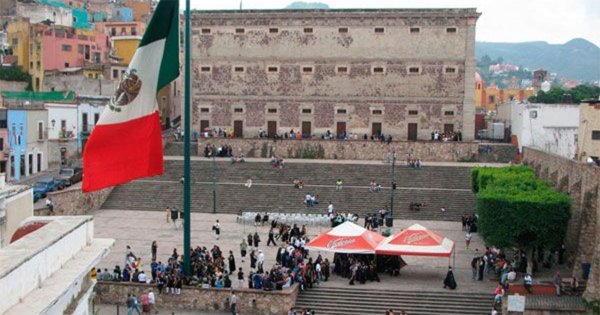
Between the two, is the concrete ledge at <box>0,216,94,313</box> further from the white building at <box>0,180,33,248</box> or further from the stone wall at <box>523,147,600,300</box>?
the stone wall at <box>523,147,600,300</box>

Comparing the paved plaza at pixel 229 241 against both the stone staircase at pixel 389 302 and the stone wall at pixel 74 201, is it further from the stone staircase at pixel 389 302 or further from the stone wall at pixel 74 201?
the stone wall at pixel 74 201

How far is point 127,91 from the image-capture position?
1775cm

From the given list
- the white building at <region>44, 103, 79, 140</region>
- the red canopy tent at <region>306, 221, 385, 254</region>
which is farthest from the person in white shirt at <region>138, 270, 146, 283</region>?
the white building at <region>44, 103, 79, 140</region>

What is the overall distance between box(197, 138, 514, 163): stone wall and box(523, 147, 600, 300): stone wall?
51.5ft

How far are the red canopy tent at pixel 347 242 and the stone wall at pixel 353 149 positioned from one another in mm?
22074

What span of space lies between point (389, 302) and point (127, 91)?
417 inches

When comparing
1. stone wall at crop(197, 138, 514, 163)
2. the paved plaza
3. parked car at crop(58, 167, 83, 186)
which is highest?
stone wall at crop(197, 138, 514, 163)

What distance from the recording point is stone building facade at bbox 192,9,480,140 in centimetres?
5100

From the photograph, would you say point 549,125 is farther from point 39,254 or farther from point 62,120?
point 39,254

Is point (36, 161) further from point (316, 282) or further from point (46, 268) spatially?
point (46, 268)

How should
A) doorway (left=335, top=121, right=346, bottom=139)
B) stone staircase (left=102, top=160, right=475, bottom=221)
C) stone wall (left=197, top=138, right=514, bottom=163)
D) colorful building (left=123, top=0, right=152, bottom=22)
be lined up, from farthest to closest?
colorful building (left=123, top=0, right=152, bottom=22)
doorway (left=335, top=121, right=346, bottom=139)
stone wall (left=197, top=138, right=514, bottom=163)
stone staircase (left=102, top=160, right=475, bottom=221)

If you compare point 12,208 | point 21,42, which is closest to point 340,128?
point 21,42

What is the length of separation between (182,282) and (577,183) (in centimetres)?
1388

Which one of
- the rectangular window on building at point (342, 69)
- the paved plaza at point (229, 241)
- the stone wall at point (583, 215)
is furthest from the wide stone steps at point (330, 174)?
the stone wall at point (583, 215)
